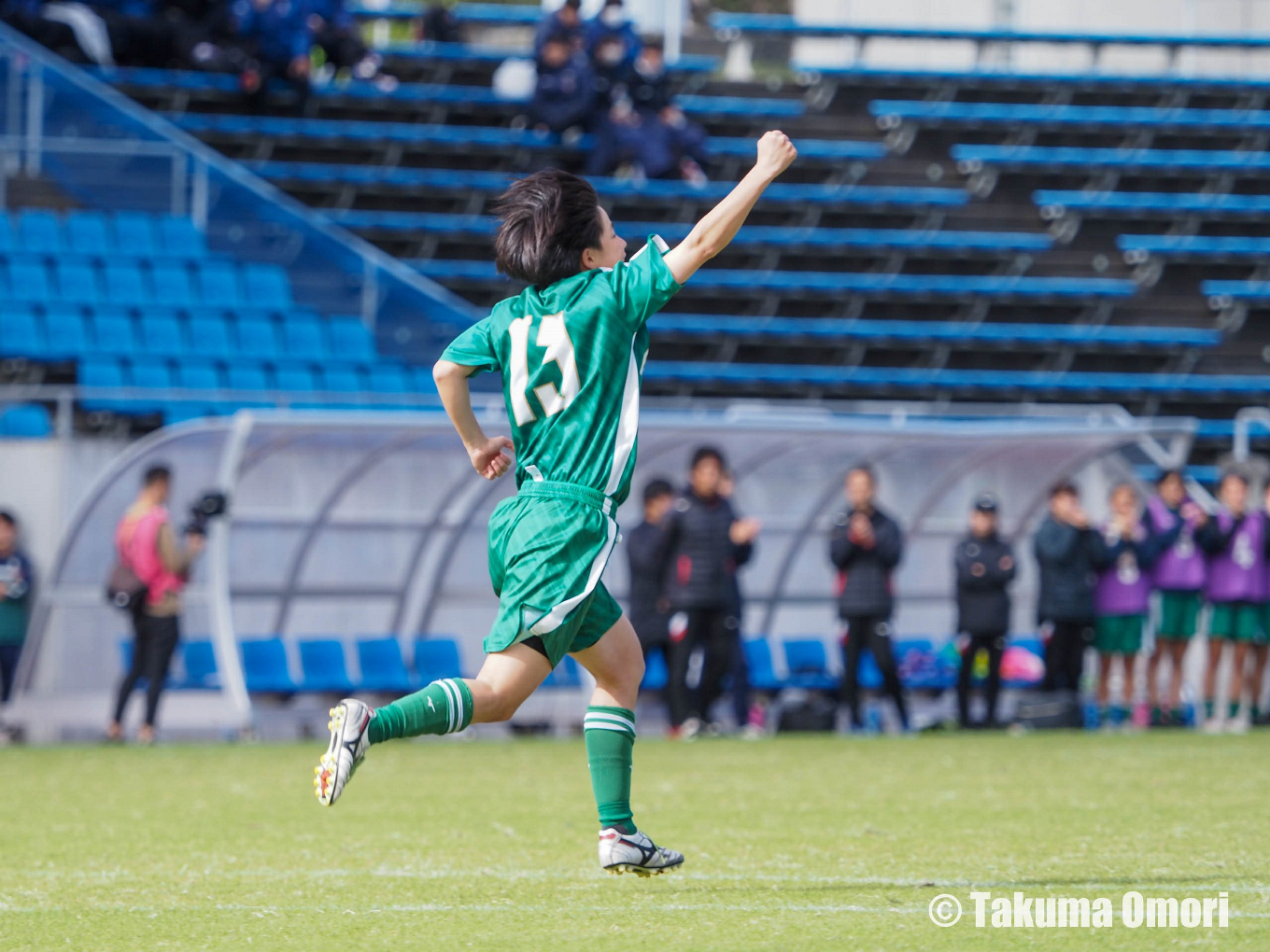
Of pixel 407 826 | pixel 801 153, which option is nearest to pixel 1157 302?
pixel 801 153

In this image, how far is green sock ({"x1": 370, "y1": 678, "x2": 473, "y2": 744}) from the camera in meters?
4.93

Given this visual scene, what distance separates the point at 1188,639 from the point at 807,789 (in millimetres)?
6281

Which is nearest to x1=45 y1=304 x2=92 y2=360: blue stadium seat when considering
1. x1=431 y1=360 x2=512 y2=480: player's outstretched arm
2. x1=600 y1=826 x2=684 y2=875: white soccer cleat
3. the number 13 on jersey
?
x1=431 y1=360 x2=512 y2=480: player's outstretched arm

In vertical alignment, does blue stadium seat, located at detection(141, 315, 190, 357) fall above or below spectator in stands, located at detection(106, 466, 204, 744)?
above

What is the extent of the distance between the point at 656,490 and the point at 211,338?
5964 mm

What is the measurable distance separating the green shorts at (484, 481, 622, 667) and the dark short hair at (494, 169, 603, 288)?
63 cm

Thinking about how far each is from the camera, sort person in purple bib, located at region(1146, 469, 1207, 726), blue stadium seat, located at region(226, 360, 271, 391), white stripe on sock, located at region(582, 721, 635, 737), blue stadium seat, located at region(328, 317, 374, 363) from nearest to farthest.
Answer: white stripe on sock, located at region(582, 721, 635, 737) < person in purple bib, located at region(1146, 469, 1207, 726) < blue stadium seat, located at region(226, 360, 271, 391) < blue stadium seat, located at region(328, 317, 374, 363)

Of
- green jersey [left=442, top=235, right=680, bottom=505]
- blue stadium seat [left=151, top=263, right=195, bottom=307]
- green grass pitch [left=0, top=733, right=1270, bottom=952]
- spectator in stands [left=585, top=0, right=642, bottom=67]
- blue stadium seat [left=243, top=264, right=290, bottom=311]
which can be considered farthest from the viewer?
spectator in stands [left=585, top=0, right=642, bottom=67]

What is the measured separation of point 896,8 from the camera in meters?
26.3

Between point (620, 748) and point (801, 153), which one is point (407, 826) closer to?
point (620, 748)

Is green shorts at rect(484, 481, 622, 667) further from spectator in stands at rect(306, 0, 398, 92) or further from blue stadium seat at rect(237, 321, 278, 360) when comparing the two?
spectator in stands at rect(306, 0, 398, 92)

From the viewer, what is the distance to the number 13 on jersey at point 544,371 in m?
5.22

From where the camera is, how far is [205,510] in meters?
12.6

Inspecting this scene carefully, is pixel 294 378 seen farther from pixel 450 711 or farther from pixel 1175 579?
pixel 450 711
